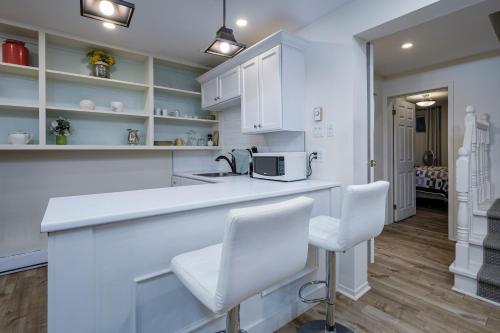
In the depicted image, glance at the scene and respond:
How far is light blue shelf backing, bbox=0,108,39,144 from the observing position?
258 cm

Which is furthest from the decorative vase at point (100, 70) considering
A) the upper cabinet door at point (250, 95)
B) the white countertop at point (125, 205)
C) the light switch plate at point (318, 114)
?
the light switch plate at point (318, 114)

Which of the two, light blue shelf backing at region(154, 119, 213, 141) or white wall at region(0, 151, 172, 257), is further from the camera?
light blue shelf backing at region(154, 119, 213, 141)

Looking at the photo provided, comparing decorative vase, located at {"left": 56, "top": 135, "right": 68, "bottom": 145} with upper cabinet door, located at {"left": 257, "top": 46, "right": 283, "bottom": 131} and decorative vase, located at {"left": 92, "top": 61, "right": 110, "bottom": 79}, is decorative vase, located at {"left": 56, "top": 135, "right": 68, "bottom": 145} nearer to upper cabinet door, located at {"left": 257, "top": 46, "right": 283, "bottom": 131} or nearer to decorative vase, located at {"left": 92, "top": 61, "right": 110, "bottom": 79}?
decorative vase, located at {"left": 92, "top": 61, "right": 110, "bottom": 79}

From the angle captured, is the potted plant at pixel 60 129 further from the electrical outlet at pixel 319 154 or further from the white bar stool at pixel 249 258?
the electrical outlet at pixel 319 154

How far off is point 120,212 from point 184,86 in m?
2.95

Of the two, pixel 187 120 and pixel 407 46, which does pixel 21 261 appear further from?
pixel 407 46

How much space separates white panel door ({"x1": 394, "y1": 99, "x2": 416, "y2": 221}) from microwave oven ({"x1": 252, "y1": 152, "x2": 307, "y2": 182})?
2579mm

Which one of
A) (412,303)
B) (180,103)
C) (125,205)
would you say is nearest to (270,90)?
(125,205)

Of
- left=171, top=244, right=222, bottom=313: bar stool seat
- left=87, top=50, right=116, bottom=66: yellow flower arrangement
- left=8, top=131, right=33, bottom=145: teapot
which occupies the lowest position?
left=171, top=244, right=222, bottom=313: bar stool seat

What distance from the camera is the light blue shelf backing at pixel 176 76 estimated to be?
3443mm

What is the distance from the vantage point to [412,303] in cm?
201

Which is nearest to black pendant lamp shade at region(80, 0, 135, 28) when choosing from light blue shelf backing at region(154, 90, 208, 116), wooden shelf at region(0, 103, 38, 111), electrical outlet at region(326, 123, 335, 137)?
wooden shelf at region(0, 103, 38, 111)

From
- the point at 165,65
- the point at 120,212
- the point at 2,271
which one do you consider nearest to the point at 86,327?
the point at 120,212

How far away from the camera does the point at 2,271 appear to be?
253cm
